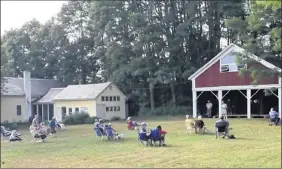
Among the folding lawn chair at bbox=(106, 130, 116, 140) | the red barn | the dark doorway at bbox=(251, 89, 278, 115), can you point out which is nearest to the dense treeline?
the dark doorway at bbox=(251, 89, 278, 115)

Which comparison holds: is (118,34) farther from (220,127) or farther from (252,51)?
(220,127)

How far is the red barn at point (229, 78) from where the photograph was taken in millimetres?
35997

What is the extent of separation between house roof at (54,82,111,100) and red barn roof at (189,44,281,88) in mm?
10081

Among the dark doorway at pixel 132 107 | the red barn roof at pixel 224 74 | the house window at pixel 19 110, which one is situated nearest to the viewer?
the red barn roof at pixel 224 74

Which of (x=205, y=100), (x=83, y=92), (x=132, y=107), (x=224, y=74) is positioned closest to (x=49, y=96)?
(x=83, y=92)

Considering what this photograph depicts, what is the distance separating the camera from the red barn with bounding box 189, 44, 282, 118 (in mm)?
35997

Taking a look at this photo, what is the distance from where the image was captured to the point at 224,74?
39219 mm

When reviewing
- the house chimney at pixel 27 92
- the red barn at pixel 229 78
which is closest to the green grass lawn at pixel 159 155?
the red barn at pixel 229 78

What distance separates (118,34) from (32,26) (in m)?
21.4

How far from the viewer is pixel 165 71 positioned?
159 feet

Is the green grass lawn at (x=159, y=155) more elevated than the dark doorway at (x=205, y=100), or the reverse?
the dark doorway at (x=205, y=100)

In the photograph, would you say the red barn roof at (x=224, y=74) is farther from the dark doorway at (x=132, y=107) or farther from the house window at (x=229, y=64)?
the dark doorway at (x=132, y=107)

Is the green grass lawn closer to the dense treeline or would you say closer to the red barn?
the red barn

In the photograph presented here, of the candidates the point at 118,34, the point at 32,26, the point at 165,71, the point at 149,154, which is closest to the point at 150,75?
the point at 165,71
